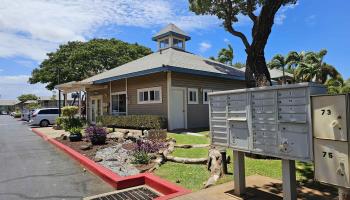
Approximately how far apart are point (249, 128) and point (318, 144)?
121 centimetres

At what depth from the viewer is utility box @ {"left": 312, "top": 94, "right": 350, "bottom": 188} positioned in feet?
11.3

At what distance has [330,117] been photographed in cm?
359

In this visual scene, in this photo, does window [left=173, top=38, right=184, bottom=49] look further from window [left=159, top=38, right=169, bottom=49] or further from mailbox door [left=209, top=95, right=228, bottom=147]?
mailbox door [left=209, top=95, right=228, bottom=147]

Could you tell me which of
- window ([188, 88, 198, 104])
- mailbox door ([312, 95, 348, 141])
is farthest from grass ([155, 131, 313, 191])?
window ([188, 88, 198, 104])

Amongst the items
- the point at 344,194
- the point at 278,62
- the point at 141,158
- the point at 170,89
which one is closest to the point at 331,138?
the point at 344,194

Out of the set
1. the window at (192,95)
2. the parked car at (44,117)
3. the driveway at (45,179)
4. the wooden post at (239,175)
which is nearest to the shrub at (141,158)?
the driveway at (45,179)

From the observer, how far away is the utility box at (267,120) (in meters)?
3.93

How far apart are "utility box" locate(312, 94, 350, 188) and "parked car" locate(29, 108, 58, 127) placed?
1121 inches

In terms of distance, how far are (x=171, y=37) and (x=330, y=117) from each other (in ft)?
67.0

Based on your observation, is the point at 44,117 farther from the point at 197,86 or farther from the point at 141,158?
the point at 141,158

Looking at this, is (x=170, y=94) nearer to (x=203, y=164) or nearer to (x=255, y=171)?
(x=203, y=164)

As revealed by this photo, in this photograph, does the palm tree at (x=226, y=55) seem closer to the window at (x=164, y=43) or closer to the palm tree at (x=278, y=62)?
the palm tree at (x=278, y=62)

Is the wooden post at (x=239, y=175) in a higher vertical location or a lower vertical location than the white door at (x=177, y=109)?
lower

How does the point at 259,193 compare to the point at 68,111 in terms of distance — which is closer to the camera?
the point at 259,193
